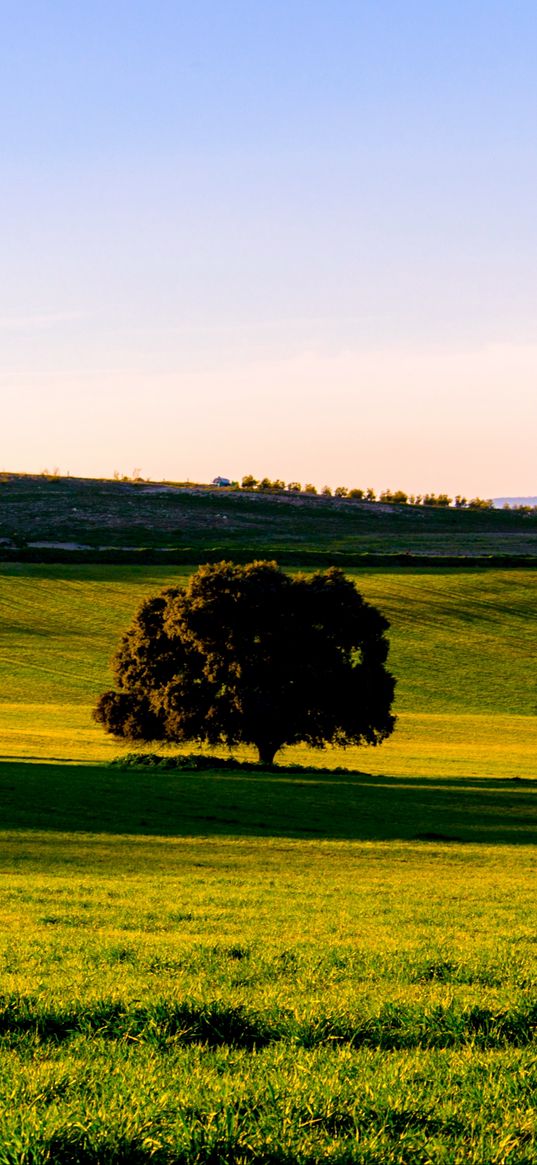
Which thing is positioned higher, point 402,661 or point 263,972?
point 263,972

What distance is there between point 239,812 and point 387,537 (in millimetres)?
125571

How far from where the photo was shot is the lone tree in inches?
2314

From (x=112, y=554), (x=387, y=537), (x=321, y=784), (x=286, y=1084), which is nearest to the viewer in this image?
(x=286, y=1084)

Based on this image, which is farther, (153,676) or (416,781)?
(153,676)

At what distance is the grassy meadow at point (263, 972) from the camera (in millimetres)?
6590

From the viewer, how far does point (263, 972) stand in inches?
448

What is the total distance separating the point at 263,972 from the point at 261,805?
3099 cm

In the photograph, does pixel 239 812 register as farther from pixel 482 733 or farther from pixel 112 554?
pixel 112 554

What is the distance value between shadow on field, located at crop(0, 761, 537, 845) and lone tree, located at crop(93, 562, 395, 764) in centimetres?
560

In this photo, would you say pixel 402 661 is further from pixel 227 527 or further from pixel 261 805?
pixel 227 527

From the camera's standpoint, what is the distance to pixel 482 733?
71500mm

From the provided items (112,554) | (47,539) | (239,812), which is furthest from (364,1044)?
(47,539)

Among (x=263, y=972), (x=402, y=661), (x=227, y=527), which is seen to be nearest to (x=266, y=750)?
(x=402, y=661)

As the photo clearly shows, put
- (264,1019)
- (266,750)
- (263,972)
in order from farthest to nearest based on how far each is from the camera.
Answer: (266,750), (263,972), (264,1019)
